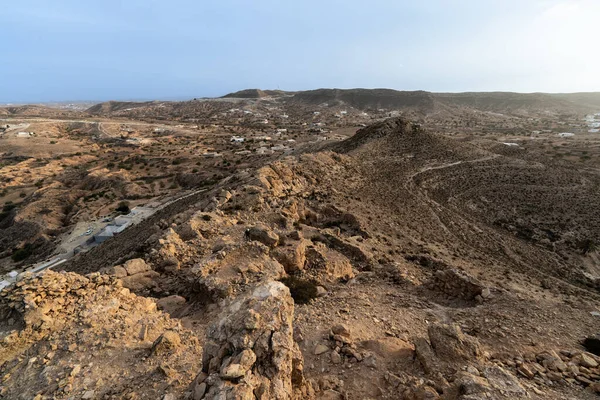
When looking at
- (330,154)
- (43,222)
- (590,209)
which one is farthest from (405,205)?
(43,222)

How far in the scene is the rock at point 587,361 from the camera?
772 cm

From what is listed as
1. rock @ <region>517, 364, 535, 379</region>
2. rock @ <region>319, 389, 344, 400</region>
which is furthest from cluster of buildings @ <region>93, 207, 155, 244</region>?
rock @ <region>517, 364, 535, 379</region>

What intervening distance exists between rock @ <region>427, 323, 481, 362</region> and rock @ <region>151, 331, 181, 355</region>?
627 centimetres

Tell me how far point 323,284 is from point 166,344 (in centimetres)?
639

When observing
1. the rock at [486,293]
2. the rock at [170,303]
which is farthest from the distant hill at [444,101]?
the rock at [170,303]

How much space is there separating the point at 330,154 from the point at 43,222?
28516 mm

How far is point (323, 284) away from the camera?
1223cm

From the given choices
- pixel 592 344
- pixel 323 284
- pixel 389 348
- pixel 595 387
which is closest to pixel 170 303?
pixel 323 284

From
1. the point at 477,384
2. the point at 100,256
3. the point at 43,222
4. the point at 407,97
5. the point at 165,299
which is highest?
the point at 407,97

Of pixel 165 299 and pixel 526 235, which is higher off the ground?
pixel 165 299

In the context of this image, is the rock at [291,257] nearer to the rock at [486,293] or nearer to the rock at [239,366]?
the rock at [486,293]

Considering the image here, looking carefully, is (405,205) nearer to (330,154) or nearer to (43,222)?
(330,154)

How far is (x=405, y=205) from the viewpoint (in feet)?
79.0

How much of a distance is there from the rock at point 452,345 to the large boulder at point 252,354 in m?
3.73
